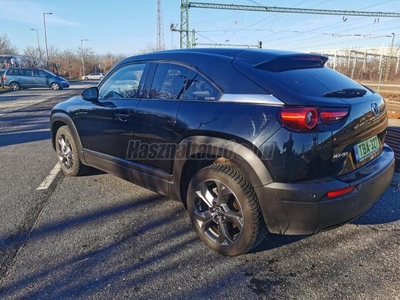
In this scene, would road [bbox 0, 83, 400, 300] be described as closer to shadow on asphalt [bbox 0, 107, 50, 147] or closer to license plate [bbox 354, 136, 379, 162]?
license plate [bbox 354, 136, 379, 162]

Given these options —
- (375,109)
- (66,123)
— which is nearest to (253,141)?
(375,109)

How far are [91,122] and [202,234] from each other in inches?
83.9

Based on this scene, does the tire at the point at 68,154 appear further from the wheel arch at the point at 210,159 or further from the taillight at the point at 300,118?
the taillight at the point at 300,118

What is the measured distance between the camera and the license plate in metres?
2.34

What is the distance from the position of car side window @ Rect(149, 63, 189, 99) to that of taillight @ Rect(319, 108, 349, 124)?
4.21ft

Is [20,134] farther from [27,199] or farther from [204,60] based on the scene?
[204,60]

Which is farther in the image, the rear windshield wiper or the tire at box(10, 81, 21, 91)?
the tire at box(10, 81, 21, 91)

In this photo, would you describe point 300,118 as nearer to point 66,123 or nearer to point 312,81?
point 312,81

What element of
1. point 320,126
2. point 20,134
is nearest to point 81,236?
point 320,126

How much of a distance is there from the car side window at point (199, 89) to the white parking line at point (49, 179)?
2665 millimetres

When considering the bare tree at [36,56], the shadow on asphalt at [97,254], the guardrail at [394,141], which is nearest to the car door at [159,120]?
the shadow on asphalt at [97,254]

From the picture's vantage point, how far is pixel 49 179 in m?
4.42

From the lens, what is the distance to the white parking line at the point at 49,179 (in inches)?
162

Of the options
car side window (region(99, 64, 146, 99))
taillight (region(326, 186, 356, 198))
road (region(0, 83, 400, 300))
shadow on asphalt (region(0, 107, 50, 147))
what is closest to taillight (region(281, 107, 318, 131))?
taillight (region(326, 186, 356, 198))
